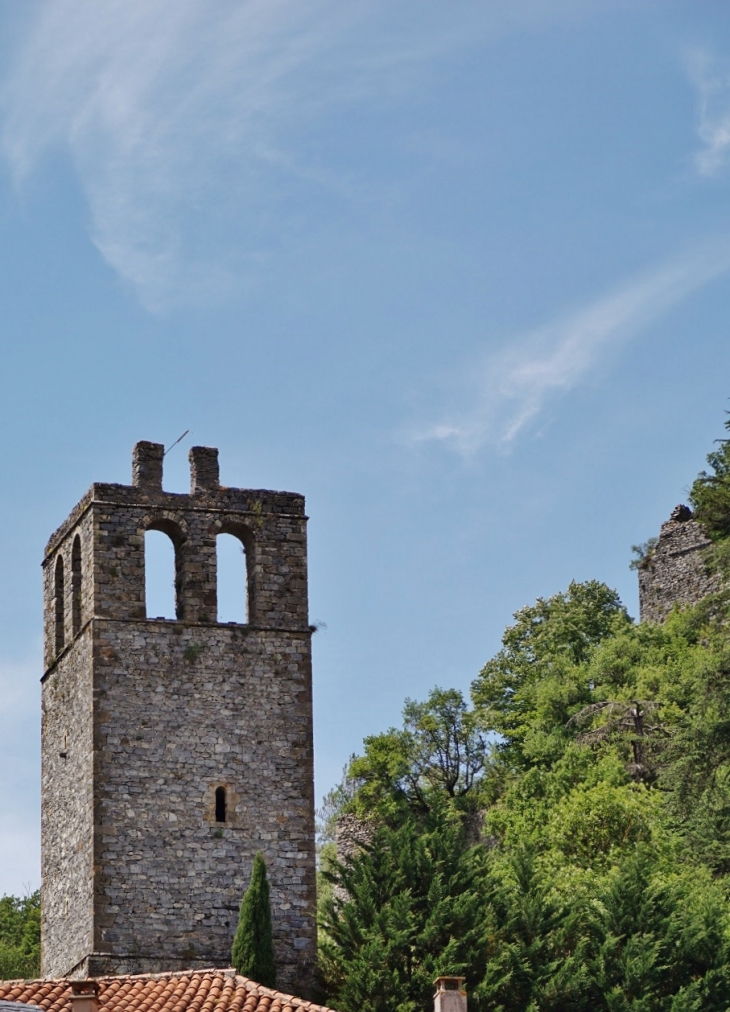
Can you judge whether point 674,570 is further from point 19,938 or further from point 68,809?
point 68,809

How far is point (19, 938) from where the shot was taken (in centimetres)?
5972

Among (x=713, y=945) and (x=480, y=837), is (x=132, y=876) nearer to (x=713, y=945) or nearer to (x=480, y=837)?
(x=713, y=945)

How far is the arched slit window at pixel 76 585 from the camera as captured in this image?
35.7m

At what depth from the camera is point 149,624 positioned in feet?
114

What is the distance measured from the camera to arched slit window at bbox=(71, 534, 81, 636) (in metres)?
35.7

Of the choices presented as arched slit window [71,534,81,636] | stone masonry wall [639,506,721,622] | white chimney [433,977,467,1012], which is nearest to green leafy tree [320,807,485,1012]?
white chimney [433,977,467,1012]

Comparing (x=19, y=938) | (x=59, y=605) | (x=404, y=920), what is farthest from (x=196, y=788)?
(x=19, y=938)

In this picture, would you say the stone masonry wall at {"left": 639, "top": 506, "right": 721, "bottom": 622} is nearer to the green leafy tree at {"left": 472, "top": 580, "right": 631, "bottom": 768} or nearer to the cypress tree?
the green leafy tree at {"left": 472, "top": 580, "right": 631, "bottom": 768}

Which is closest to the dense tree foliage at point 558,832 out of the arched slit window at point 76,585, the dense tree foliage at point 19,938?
the arched slit window at point 76,585

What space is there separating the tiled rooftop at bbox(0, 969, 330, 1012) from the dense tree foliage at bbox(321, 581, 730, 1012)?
3.13 m

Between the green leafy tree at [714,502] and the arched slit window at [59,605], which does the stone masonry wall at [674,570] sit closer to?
the green leafy tree at [714,502]

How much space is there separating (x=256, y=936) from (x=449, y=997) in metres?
4.74

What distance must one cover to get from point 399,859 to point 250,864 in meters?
2.29

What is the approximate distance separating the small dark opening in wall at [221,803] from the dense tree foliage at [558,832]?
2094 mm
